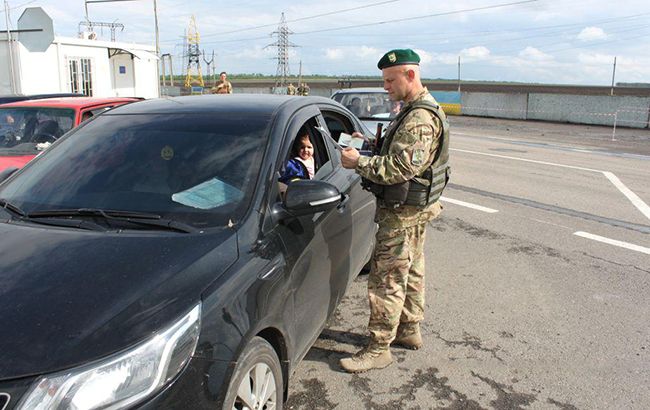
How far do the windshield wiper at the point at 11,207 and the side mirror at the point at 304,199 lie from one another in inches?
50.1

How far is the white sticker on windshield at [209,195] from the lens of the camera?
2.62 meters

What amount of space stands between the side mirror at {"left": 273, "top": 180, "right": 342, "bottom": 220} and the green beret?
38.2 inches

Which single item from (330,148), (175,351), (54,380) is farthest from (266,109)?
(54,380)

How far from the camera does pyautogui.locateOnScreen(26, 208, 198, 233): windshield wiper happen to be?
2455 millimetres

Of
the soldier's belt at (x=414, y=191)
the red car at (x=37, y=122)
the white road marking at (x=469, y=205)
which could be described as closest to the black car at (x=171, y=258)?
the soldier's belt at (x=414, y=191)

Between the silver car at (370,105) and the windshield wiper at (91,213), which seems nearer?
the windshield wiper at (91,213)

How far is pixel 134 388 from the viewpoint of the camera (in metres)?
1.74

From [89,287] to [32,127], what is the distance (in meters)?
4.95

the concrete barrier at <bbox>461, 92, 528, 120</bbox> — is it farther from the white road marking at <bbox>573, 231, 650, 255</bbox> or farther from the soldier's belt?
the soldier's belt

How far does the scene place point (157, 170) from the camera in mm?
2838

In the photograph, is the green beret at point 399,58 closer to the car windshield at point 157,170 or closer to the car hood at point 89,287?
the car windshield at point 157,170

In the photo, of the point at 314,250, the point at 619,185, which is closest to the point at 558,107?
the point at 619,185

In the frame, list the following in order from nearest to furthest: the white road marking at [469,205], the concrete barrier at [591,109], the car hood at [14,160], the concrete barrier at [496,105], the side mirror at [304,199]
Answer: the side mirror at [304,199]
the car hood at [14,160]
the white road marking at [469,205]
the concrete barrier at [591,109]
the concrete barrier at [496,105]


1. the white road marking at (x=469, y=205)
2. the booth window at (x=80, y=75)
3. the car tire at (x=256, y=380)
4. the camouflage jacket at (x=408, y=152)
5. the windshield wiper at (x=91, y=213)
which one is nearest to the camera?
the car tire at (x=256, y=380)
